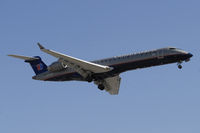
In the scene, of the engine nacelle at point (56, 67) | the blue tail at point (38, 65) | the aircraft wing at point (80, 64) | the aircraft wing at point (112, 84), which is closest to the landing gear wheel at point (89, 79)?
the aircraft wing at point (80, 64)

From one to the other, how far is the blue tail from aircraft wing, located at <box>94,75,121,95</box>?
6737 millimetres

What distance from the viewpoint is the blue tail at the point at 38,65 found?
143ft

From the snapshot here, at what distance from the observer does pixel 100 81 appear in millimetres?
42312

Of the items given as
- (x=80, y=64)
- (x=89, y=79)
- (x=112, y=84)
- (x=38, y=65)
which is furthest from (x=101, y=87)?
(x=38, y=65)

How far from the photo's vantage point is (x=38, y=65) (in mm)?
44125

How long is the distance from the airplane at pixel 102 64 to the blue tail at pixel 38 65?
1012mm

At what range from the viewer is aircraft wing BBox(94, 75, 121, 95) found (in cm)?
4394

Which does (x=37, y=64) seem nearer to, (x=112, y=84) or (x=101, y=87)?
(x=101, y=87)

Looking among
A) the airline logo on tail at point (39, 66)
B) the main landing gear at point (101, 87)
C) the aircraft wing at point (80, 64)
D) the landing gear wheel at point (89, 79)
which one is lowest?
the main landing gear at point (101, 87)

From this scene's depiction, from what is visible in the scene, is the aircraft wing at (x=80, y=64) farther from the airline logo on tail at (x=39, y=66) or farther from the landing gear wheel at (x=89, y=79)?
the airline logo on tail at (x=39, y=66)

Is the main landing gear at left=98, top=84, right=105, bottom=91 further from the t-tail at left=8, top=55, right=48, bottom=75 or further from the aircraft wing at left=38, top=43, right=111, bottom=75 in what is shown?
the t-tail at left=8, top=55, right=48, bottom=75

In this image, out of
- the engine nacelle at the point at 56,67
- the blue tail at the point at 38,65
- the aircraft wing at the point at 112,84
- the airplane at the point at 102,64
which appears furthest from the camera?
the aircraft wing at the point at 112,84

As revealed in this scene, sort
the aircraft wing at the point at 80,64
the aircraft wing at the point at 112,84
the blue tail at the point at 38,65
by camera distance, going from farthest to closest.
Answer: the aircraft wing at the point at 112,84 < the blue tail at the point at 38,65 < the aircraft wing at the point at 80,64

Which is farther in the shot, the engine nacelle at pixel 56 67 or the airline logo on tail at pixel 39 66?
the airline logo on tail at pixel 39 66
